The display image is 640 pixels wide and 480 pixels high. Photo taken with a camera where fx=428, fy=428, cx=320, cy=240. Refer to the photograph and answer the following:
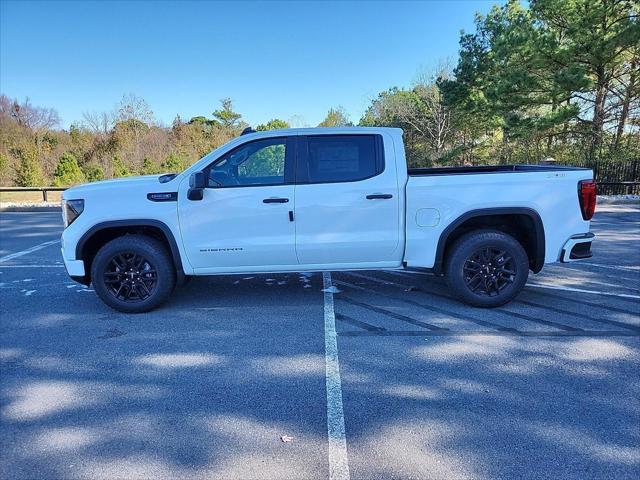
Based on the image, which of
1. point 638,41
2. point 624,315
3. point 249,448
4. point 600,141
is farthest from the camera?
point 600,141

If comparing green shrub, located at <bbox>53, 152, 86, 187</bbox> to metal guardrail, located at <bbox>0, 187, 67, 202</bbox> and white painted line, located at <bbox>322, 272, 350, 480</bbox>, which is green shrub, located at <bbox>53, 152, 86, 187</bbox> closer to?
metal guardrail, located at <bbox>0, 187, 67, 202</bbox>

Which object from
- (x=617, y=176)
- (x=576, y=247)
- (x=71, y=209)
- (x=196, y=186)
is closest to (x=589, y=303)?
(x=576, y=247)

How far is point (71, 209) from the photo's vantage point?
4.62 meters

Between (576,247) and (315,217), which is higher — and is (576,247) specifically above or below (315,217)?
below

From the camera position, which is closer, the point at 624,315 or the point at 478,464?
the point at 478,464

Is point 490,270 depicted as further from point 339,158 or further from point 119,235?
point 119,235

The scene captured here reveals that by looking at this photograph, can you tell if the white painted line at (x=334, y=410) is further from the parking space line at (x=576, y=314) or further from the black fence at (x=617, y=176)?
the black fence at (x=617, y=176)

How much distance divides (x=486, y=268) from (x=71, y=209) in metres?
4.60

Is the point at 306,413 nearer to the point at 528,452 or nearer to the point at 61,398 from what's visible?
the point at 528,452

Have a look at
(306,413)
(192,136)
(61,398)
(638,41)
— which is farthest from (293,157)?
(192,136)

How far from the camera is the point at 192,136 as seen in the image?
33469 millimetres

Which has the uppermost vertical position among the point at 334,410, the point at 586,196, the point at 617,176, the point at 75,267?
the point at 617,176

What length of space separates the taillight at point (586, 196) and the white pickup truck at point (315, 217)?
0.04ft

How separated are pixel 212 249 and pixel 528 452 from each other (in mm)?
3416
